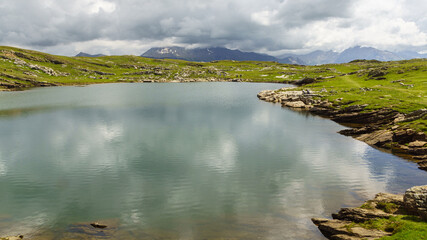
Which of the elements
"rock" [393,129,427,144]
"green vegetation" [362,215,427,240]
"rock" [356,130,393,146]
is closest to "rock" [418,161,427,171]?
"rock" [393,129,427,144]

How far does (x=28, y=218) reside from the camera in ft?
93.7

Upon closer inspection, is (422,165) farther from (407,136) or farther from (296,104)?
(296,104)

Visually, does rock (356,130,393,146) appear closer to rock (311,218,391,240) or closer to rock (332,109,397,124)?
rock (332,109,397,124)

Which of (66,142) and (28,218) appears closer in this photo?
(28,218)

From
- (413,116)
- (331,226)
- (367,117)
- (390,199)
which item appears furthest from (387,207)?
(367,117)

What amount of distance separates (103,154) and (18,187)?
16021 mm

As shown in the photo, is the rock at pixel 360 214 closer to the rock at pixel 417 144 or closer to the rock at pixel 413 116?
the rock at pixel 417 144

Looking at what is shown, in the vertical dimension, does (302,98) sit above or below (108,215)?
above

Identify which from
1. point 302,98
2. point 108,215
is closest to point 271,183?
point 108,215

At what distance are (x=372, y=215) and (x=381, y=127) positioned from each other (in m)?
49.9

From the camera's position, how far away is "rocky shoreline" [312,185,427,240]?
76.7ft

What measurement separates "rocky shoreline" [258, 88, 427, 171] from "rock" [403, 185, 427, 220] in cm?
2545

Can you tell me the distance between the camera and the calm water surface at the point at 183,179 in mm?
27656

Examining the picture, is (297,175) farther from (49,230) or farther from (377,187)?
(49,230)
